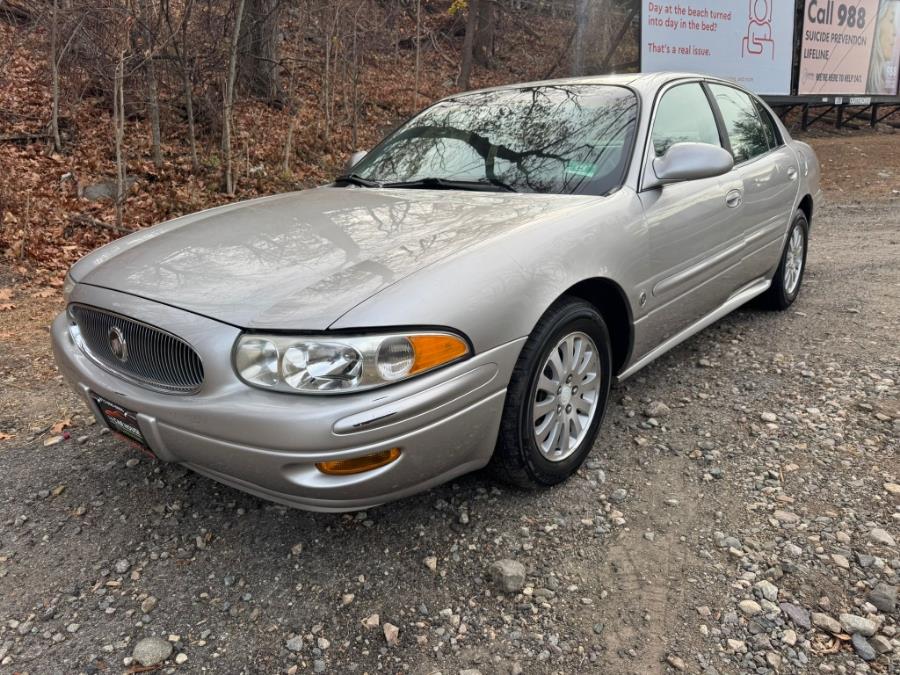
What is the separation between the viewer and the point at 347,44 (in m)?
10.6

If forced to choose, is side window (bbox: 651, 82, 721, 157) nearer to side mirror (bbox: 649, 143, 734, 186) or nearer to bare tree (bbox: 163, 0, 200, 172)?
side mirror (bbox: 649, 143, 734, 186)

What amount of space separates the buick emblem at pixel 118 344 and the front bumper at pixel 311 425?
79 mm

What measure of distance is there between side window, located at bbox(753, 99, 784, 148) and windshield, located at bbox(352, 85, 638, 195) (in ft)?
5.43

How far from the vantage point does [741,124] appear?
403 centimetres

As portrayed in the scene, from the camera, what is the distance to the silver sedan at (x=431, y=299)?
194 cm

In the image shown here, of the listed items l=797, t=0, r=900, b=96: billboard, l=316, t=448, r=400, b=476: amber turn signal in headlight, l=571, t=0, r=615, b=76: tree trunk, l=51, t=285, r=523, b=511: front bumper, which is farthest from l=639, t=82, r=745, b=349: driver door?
l=797, t=0, r=900, b=96: billboard

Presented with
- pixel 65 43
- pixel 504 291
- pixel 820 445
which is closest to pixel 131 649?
pixel 504 291

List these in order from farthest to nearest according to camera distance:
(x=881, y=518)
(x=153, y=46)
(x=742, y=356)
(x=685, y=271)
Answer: (x=153, y=46) < (x=742, y=356) < (x=685, y=271) < (x=881, y=518)

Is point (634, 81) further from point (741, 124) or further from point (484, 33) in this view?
point (484, 33)

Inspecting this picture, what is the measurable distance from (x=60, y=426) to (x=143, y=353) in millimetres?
1387

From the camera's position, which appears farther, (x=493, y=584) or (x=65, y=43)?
(x=65, y=43)

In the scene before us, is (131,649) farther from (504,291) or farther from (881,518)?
(881,518)

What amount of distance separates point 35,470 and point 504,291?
7.13 ft

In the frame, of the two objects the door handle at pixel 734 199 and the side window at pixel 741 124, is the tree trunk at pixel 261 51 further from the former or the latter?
the door handle at pixel 734 199
